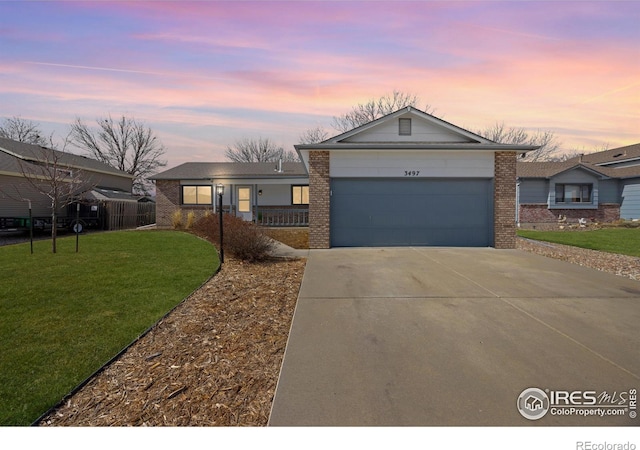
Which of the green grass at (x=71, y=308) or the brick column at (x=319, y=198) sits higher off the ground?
the brick column at (x=319, y=198)

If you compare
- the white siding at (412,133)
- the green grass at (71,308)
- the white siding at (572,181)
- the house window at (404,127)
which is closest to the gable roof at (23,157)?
the green grass at (71,308)

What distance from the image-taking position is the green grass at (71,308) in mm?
3137

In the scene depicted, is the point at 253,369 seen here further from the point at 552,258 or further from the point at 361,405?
the point at 552,258

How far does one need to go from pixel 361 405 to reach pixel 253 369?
3.98ft

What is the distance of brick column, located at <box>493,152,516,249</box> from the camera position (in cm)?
1174

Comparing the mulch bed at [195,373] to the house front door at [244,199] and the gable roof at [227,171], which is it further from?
the house front door at [244,199]

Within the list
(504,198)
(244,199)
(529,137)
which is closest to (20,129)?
(244,199)

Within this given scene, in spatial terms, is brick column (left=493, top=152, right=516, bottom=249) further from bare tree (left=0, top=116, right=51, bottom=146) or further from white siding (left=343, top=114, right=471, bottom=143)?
bare tree (left=0, top=116, right=51, bottom=146)

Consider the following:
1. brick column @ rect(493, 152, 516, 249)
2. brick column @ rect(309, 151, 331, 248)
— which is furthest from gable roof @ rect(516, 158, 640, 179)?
brick column @ rect(309, 151, 331, 248)

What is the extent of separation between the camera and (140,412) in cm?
273

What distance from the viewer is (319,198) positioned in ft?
38.7

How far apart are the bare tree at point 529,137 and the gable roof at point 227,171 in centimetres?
3329

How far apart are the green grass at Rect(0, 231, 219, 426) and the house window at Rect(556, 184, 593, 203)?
80.1 ft
